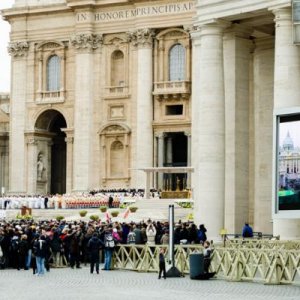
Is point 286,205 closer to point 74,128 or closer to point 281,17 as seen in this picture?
point 281,17

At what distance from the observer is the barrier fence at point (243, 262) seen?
32.8 metres

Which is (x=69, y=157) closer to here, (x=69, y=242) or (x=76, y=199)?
(x=76, y=199)

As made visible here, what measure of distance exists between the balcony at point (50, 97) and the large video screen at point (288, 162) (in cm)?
5823

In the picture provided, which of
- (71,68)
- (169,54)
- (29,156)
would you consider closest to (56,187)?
(29,156)

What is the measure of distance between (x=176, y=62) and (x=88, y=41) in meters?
7.38

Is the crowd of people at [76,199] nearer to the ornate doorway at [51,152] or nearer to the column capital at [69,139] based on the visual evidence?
the column capital at [69,139]

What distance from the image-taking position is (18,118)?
92188mm

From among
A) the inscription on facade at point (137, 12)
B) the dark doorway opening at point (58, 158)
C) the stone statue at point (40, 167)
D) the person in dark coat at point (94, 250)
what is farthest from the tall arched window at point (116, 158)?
the person in dark coat at point (94, 250)

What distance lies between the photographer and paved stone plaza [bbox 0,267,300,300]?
29.4 meters

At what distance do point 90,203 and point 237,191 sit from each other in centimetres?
3176

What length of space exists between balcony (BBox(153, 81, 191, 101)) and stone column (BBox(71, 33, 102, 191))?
5.95m

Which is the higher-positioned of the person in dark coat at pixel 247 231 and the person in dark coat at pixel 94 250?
the person in dark coat at pixel 247 231

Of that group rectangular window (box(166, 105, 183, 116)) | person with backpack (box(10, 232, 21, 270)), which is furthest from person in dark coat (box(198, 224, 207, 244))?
rectangular window (box(166, 105, 183, 116))

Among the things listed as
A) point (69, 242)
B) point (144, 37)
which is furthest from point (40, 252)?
point (144, 37)
